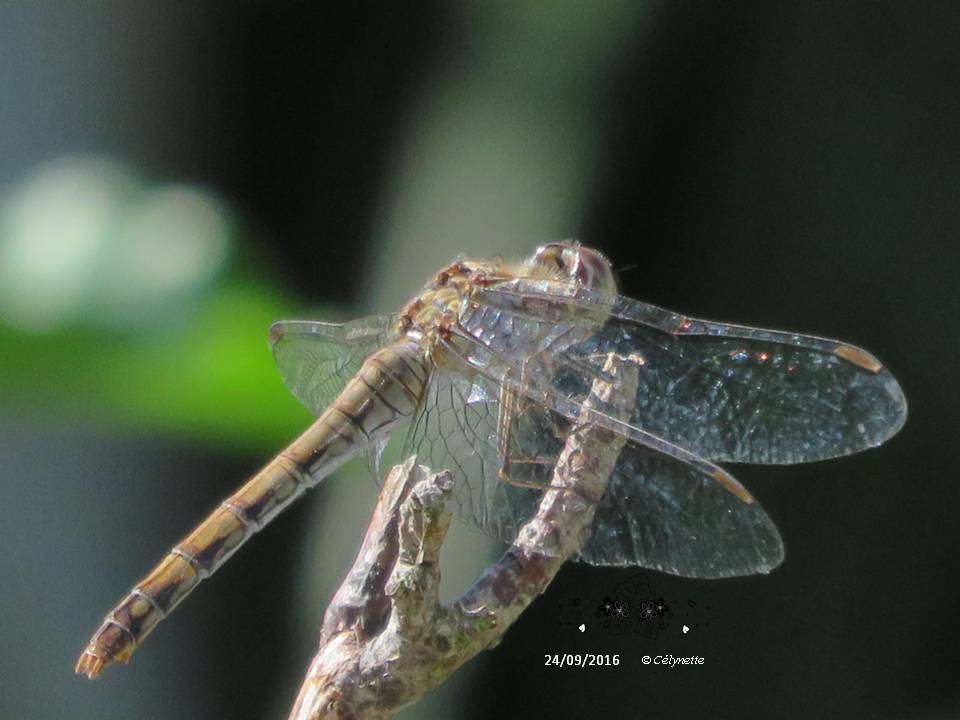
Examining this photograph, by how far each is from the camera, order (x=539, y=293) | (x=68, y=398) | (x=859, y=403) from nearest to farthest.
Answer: (x=859, y=403), (x=539, y=293), (x=68, y=398)

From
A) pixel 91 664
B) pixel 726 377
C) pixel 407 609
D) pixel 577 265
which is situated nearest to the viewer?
pixel 407 609

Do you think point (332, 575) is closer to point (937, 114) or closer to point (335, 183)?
point (335, 183)

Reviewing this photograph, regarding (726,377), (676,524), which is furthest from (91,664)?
(726,377)

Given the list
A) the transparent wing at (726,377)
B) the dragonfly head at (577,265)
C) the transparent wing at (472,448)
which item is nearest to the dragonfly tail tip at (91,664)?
the transparent wing at (472,448)

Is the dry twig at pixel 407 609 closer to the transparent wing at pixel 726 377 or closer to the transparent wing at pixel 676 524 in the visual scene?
the transparent wing at pixel 676 524

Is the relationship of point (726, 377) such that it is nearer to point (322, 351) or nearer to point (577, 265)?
point (577, 265)

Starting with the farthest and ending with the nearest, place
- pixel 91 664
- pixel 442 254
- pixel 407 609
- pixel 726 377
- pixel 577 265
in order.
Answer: pixel 442 254, pixel 577 265, pixel 726 377, pixel 91 664, pixel 407 609

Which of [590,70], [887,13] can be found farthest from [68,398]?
[887,13]
